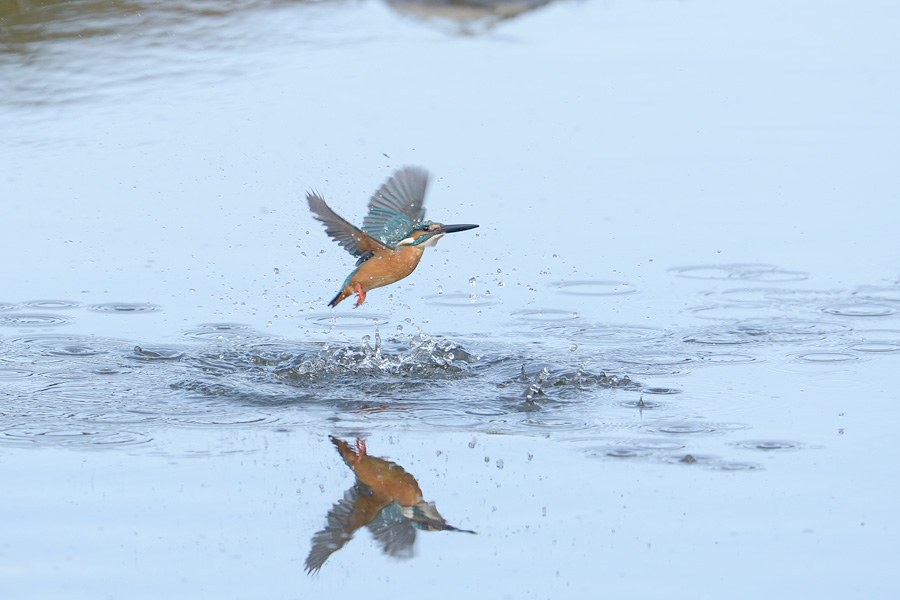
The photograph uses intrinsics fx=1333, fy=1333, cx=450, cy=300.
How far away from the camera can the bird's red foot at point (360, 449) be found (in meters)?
4.13

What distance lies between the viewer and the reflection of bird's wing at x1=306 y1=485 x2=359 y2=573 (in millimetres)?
3463

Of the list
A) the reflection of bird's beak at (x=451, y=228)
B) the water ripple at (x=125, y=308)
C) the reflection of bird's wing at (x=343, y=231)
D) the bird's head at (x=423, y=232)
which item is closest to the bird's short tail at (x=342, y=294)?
the reflection of bird's wing at (x=343, y=231)

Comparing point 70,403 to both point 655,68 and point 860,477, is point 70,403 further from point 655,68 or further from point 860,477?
point 655,68

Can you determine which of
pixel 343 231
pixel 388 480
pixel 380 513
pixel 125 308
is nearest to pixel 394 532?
pixel 380 513

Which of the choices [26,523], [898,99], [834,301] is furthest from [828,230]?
[26,523]

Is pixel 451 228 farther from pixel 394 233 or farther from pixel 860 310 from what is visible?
pixel 860 310

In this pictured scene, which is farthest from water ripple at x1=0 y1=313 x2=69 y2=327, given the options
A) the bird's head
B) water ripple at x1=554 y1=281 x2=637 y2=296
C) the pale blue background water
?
water ripple at x1=554 y1=281 x2=637 y2=296

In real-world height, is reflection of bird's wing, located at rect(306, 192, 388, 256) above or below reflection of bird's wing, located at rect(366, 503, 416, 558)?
above

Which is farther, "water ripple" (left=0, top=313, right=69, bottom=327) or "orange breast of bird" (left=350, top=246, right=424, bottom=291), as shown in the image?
"water ripple" (left=0, top=313, right=69, bottom=327)

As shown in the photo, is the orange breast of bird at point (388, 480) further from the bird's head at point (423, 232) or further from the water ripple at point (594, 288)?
the water ripple at point (594, 288)

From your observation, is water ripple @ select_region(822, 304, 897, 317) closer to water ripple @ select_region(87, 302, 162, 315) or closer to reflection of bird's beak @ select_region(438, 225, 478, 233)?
reflection of bird's beak @ select_region(438, 225, 478, 233)

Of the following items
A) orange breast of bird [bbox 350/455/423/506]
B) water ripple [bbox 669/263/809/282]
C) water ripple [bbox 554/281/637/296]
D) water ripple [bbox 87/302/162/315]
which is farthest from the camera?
water ripple [bbox 669/263/809/282]

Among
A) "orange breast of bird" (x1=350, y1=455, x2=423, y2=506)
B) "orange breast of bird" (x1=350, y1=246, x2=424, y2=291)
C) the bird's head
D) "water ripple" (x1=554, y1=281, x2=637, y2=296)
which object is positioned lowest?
"orange breast of bird" (x1=350, y1=455, x2=423, y2=506)

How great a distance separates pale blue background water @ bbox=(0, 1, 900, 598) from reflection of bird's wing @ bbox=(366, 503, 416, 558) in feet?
0.17
